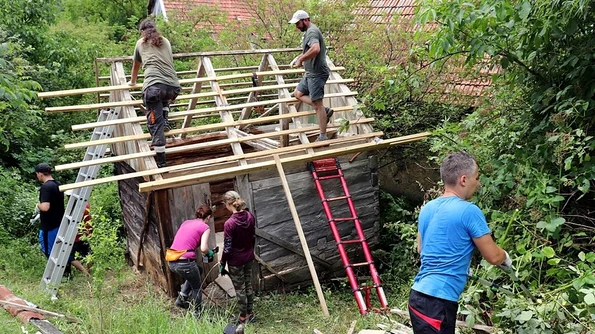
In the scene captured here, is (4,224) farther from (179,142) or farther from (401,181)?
(401,181)

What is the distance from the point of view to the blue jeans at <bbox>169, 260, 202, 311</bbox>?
6.13m

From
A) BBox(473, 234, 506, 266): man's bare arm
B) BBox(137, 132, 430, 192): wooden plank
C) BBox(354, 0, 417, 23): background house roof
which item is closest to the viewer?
BBox(473, 234, 506, 266): man's bare arm

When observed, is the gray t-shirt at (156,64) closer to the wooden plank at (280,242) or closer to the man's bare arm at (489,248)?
the wooden plank at (280,242)

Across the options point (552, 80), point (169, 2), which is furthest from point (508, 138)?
point (169, 2)

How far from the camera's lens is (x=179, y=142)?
8.59m

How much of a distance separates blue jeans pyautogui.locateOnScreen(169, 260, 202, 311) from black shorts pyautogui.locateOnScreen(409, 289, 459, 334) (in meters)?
3.38

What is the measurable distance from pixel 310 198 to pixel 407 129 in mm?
2695

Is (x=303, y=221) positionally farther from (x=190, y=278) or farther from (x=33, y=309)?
(x=33, y=309)

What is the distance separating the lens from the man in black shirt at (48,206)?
22.5ft

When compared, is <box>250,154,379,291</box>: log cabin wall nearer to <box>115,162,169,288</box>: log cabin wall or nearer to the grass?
the grass

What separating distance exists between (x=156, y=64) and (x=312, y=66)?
2.01 meters

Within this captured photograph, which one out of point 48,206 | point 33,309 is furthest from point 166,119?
point 33,309

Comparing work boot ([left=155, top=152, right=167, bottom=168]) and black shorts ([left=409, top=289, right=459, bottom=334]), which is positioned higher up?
work boot ([left=155, top=152, right=167, bottom=168])

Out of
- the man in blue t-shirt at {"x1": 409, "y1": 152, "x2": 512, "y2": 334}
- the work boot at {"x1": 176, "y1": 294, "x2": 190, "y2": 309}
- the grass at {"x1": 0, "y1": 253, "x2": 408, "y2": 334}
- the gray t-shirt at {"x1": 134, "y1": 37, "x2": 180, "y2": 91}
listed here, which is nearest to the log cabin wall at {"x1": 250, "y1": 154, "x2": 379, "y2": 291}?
the grass at {"x1": 0, "y1": 253, "x2": 408, "y2": 334}
